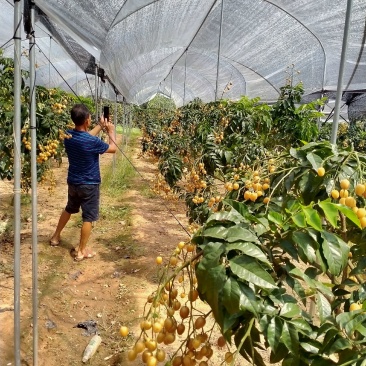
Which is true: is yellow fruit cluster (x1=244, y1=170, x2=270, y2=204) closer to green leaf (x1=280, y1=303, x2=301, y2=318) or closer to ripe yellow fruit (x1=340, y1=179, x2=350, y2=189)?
ripe yellow fruit (x1=340, y1=179, x2=350, y2=189)

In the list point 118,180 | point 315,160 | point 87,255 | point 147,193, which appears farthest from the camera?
point 118,180

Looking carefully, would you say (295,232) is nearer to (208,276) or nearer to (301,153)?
(208,276)

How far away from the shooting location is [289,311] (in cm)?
77

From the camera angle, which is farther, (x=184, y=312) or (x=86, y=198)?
(x=86, y=198)

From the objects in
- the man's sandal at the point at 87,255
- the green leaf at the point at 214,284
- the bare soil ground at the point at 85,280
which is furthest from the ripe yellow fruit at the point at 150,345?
the man's sandal at the point at 87,255

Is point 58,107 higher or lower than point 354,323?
higher

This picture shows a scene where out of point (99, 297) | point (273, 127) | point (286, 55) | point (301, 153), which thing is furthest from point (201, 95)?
point (301, 153)

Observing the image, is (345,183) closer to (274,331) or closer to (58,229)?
(274,331)

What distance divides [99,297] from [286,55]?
544 centimetres

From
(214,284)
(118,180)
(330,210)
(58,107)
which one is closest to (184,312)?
(214,284)

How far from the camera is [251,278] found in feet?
2.42

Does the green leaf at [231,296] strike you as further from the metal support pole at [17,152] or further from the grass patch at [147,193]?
the grass patch at [147,193]

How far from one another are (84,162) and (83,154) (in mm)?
73

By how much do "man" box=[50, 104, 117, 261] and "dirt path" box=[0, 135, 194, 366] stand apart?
318 millimetres
